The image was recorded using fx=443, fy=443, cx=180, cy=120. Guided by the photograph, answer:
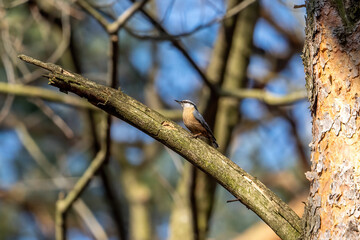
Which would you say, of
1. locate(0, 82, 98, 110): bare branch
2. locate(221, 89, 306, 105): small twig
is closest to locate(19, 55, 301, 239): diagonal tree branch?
locate(221, 89, 306, 105): small twig

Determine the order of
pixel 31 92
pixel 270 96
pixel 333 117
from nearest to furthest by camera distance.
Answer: pixel 333 117
pixel 270 96
pixel 31 92

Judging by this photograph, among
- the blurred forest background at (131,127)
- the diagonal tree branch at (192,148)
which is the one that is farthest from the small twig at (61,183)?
the diagonal tree branch at (192,148)

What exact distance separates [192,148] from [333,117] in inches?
23.2

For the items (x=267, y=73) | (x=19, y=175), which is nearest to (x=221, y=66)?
(x=267, y=73)

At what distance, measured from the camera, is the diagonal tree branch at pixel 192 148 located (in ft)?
5.84

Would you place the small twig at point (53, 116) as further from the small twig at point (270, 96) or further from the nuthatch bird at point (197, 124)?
the small twig at point (270, 96)

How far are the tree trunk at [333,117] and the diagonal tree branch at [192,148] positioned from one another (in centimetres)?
11

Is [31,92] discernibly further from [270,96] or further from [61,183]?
[270,96]

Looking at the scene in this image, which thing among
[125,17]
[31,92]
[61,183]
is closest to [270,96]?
[125,17]

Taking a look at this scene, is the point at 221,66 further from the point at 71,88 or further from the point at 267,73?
the point at 71,88

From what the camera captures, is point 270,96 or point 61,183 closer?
point 270,96

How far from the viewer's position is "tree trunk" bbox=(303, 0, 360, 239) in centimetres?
171

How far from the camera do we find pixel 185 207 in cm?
414

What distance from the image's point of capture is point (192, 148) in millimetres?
1862
